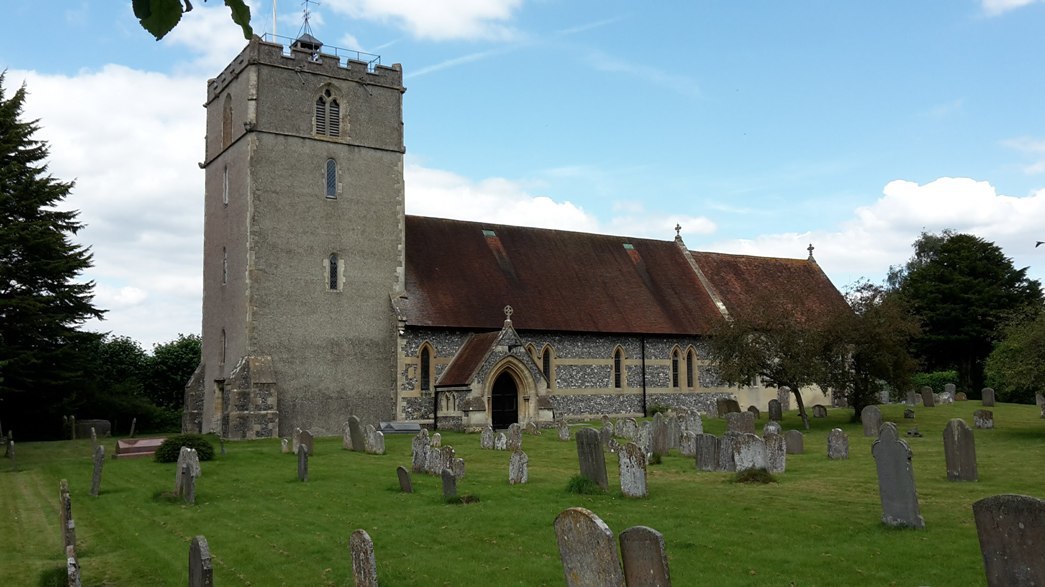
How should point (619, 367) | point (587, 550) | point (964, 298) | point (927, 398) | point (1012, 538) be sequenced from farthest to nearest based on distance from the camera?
point (964, 298) < point (927, 398) < point (619, 367) < point (1012, 538) < point (587, 550)

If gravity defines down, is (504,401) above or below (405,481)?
above

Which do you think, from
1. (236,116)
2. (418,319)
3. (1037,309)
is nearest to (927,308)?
(1037,309)

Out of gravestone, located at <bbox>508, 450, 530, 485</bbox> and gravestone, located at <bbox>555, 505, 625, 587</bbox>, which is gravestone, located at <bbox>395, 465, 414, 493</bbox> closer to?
gravestone, located at <bbox>508, 450, 530, 485</bbox>

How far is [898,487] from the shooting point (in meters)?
10.9

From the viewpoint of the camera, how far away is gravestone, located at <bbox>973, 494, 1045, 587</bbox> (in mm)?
7133

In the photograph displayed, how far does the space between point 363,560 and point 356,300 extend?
2188 cm

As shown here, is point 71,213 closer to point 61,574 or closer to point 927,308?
point 61,574

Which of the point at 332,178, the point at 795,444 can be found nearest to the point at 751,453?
the point at 795,444

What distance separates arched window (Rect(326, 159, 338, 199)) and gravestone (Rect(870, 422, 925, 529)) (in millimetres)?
22287

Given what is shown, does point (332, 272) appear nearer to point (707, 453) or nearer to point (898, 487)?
point (707, 453)

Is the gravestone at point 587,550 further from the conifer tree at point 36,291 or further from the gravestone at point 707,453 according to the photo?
the conifer tree at point 36,291

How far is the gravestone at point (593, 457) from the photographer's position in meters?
14.5

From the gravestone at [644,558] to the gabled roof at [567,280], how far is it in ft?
74.7

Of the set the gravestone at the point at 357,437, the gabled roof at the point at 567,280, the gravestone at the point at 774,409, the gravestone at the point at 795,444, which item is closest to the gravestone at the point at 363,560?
the gravestone at the point at 795,444
